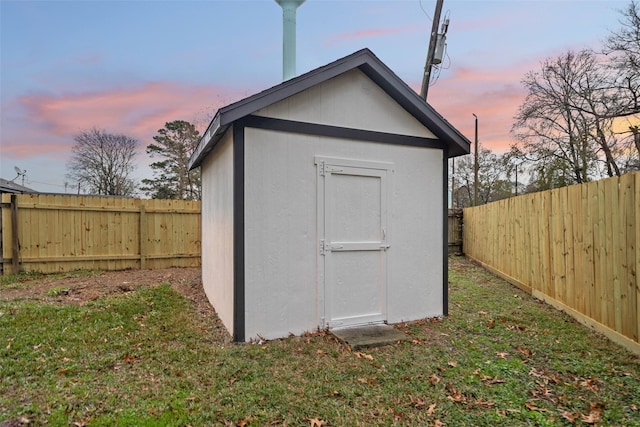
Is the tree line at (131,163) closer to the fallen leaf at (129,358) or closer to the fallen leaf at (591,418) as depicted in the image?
the fallen leaf at (129,358)

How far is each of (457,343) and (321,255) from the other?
1.99 metres

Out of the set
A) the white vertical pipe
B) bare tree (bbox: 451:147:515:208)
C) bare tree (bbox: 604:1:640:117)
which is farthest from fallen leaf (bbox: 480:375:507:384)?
bare tree (bbox: 451:147:515:208)

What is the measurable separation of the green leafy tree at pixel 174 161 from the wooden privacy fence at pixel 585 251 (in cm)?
1798

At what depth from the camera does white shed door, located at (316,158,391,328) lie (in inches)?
179

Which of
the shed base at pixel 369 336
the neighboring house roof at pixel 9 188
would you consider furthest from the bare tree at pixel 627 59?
the neighboring house roof at pixel 9 188

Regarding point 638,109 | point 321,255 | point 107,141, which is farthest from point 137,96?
point 638,109

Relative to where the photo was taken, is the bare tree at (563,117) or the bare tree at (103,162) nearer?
the bare tree at (563,117)

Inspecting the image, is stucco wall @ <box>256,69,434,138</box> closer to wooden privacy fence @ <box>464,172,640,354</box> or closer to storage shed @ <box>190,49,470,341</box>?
storage shed @ <box>190,49,470,341</box>

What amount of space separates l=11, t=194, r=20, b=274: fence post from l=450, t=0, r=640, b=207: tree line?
18125mm

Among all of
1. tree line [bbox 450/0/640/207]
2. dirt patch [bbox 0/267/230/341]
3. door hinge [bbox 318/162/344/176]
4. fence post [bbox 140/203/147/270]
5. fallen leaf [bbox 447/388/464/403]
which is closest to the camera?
fallen leaf [bbox 447/388/464/403]

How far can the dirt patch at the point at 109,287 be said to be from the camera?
559 centimetres

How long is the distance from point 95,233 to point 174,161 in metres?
13.1

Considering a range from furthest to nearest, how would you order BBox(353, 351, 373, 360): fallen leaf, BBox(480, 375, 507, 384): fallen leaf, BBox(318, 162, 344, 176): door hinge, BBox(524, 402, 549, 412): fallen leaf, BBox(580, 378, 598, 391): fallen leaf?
1. BBox(318, 162, 344, 176): door hinge
2. BBox(353, 351, 373, 360): fallen leaf
3. BBox(480, 375, 507, 384): fallen leaf
4. BBox(580, 378, 598, 391): fallen leaf
5. BBox(524, 402, 549, 412): fallen leaf

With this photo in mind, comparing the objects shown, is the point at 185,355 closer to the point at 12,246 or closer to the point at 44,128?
the point at 12,246
